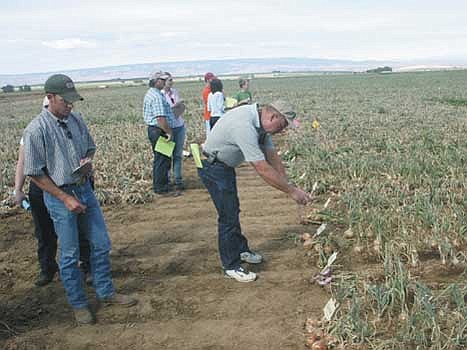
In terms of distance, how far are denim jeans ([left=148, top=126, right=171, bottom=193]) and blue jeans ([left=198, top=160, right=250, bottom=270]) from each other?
2.56 m

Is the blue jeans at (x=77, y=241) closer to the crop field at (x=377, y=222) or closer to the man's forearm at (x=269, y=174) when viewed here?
the man's forearm at (x=269, y=174)

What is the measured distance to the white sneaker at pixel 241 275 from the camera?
424 centimetres

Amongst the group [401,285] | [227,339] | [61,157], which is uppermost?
[61,157]

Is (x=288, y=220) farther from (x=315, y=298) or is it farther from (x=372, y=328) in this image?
(x=372, y=328)

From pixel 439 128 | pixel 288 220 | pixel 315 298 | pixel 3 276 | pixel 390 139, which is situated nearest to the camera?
pixel 315 298

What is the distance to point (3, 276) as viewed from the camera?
463 centimetres

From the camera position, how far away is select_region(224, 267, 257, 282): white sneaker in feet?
13.9

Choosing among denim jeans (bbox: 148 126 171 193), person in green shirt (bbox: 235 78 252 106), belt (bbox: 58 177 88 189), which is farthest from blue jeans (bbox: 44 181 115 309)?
person in green shirt (bbox: 235 78 252 106)

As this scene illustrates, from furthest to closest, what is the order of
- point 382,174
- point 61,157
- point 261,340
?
point 382,174 → point 61,157 → point 261,340

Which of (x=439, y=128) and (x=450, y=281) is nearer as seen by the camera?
(x=450, y=281)

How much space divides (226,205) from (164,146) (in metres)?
2.59

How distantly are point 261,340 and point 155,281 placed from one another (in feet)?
4.47

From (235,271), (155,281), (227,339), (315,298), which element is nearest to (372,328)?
(315,298)

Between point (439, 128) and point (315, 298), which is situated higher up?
point (439, 128)
